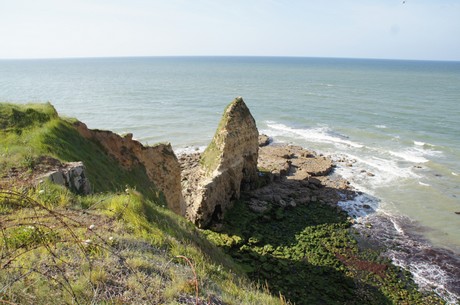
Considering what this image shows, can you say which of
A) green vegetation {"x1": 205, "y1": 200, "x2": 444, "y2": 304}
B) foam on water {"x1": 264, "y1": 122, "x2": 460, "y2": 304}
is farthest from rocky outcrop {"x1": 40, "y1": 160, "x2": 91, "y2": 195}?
foam on water {"x1": 264, "y1": 122, "x2": 460, "y2": 304}

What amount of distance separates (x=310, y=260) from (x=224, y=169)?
34.5 feet

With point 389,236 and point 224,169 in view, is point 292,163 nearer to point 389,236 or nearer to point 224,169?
point 224,169

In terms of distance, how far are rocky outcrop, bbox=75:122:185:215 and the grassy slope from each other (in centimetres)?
699

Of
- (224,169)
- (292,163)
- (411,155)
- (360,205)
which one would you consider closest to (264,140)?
(292,163)

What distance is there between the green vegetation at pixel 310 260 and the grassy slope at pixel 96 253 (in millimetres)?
9946

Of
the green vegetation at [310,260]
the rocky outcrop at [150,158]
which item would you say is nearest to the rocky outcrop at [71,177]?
the rocky outcrop at [150,158]

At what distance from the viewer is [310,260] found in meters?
22.6

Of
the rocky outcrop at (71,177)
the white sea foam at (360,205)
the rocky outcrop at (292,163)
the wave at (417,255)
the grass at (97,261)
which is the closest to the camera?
the grass at (97,261)

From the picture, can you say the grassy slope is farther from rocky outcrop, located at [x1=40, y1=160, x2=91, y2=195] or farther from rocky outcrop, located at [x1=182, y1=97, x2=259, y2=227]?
rocky outcrop, located at [x1=182, y1=97, x2=259, y2=227]

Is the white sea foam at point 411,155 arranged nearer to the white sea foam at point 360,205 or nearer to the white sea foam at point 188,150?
the white sea foam at point 360,205

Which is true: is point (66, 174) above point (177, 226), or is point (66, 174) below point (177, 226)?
above

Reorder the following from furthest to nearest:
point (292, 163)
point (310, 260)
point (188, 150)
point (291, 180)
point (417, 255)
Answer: point (188, 150)
point (292, 163)
point (291, 180)
point (417, 255)
point (310, 260)

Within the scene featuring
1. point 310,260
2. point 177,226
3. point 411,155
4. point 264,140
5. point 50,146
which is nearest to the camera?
point 177,226

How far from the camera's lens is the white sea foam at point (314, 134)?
52781mm
